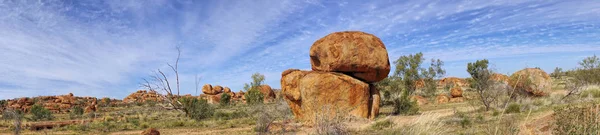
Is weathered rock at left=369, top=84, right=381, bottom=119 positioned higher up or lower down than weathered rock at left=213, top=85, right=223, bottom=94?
lower down

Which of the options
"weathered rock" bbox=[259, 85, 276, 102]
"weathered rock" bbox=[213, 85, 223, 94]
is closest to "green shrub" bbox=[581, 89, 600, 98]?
"weathered rock" bbox=[259, 85, 276, 102]

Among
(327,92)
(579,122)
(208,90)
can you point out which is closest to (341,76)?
(327,92)

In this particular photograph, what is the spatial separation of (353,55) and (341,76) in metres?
0.99

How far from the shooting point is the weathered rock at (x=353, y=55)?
16594 millimetres

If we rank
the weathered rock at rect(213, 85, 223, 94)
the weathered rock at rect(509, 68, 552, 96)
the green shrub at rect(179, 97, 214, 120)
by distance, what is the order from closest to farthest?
the green shrub at rect(179, 97, 214, 120), the weathered rock at rect(509, 68, 552, 96), the weathered rock at rect(213, 85, 223, 94)

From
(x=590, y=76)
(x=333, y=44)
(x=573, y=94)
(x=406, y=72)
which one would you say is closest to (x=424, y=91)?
(x=406, y=72)

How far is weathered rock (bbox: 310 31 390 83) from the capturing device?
16594 millimetres

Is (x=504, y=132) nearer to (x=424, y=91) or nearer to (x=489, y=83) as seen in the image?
(x=489, y=83)

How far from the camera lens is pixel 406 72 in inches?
1758

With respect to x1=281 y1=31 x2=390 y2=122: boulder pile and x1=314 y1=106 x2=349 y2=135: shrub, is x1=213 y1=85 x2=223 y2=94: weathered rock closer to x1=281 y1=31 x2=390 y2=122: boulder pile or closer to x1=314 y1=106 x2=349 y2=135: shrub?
x1=281 y1=31 x2=390 y2=122: boulder pile

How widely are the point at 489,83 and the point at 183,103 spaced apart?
17.9 metres

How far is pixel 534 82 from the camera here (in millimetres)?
26375

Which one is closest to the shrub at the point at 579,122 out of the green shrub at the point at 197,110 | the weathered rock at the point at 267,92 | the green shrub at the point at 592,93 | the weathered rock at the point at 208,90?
the green shrub at the point at 592,93

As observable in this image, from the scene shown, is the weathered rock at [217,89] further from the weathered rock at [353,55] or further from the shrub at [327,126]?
the shrub at [327,126]
